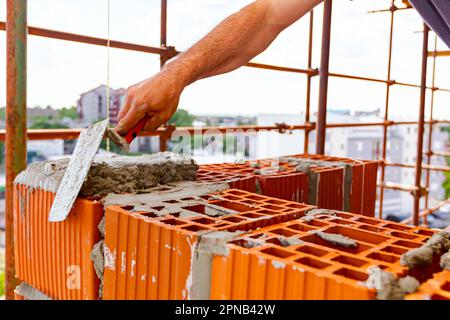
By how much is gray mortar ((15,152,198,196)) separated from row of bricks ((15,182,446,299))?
6cm

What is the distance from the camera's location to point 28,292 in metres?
1.94

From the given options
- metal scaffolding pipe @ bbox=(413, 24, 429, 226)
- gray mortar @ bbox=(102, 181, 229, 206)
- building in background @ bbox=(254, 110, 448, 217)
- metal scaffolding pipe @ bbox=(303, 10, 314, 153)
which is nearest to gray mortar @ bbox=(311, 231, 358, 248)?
gray mortar @ bbox=(102, 181, 229, 206)

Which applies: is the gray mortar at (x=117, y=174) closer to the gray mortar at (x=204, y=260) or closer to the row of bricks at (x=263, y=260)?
the row of bricks at (x=263, y=260)

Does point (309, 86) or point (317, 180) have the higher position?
point (309, 86)

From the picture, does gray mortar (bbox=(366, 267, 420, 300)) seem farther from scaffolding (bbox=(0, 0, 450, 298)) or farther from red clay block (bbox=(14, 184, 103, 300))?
scaffolding (bbox=(0, 0, 450, 298))

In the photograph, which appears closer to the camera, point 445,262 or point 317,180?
point 445,262

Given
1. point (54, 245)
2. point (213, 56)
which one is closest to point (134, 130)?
point (213, 56)

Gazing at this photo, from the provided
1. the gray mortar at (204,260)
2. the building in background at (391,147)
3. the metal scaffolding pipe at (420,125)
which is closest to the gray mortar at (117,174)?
the gray mortar at (204,260)

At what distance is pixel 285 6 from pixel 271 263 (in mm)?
1284

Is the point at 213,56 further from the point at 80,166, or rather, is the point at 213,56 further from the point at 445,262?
the point at 445,262

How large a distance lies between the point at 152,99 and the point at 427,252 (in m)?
1.01

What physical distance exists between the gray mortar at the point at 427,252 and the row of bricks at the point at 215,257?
0.11ft

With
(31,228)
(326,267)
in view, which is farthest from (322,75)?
Result: (326,267)

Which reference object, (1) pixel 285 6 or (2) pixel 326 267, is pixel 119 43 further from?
(2) pixel 326 267
